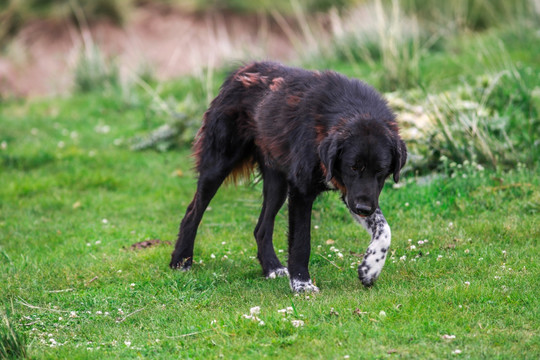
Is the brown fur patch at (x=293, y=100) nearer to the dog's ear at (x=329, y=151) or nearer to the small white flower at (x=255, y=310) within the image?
the dog's ear at (x=329, y=151)

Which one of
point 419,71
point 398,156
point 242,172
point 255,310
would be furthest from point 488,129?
point 255,310

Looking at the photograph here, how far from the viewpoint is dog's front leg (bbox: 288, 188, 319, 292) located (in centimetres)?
531

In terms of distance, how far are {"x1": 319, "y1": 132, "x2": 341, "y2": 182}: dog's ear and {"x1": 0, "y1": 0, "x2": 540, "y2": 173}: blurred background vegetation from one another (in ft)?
8.52

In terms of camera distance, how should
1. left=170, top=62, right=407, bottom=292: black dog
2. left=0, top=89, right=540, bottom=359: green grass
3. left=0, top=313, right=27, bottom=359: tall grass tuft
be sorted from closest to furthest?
left=0, top=313, right=27, bottom=359: tall grass tuft → left=0, top=89, right=540, bottom=359: green grass → left=170, top=62, right=407, bottom=292: black dog

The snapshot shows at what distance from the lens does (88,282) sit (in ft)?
19.6

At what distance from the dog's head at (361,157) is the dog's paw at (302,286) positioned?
78cm

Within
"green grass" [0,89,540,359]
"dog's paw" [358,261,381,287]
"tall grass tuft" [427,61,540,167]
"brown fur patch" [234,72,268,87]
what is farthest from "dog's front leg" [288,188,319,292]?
"tall grass tuft" [427,61,540,167]

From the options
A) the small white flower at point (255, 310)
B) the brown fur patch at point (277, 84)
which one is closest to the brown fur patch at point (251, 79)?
the brown fur patch at point (277, 84)

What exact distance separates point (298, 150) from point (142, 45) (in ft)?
48.7

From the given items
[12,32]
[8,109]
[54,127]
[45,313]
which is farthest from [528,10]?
[12,32]

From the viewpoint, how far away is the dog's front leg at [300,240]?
17.4 feet

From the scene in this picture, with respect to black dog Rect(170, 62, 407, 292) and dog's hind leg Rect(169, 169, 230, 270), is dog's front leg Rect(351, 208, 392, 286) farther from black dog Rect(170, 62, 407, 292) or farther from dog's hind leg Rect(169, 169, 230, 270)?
dog's hind leg Rect(169, 169, 230, 270)

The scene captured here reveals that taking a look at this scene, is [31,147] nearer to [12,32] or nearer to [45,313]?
[45,313]

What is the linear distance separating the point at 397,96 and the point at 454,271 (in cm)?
452
